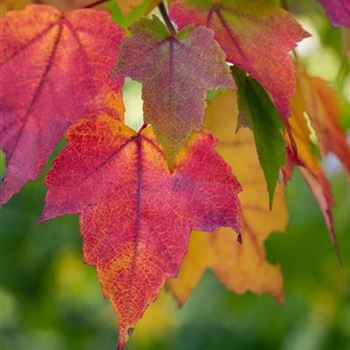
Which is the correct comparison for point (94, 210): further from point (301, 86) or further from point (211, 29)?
point (301, 86)

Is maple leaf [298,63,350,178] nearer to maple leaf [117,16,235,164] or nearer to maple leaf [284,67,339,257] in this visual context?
maple leaf [284,67,339,257]

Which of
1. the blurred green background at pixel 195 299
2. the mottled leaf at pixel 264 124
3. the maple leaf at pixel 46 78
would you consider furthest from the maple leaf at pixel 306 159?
the blurred green background at pixel 195 299

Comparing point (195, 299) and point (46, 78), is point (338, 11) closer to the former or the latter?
point (46, 78)

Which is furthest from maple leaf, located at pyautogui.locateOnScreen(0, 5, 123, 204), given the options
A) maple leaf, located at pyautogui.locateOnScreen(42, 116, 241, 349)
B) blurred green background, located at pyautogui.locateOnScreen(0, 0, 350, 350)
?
blurred green background, located at pyautogui.locateOnScreen(0, 0, 350, 350)

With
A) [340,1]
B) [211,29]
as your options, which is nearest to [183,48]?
[211,29]

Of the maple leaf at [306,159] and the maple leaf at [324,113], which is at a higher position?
the maple leaf at [306,159]

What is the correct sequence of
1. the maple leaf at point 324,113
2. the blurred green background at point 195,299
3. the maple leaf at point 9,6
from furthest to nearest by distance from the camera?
the blurred green background at point 195,299, the maple leaf at point 324,113, the maple leaf at point 9,6

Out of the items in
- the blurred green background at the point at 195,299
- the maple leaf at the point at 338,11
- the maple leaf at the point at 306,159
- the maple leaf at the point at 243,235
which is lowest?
the blurred green background at the point at 195,299

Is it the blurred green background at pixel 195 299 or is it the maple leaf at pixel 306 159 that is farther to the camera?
the blurred green background at pixel 195 299

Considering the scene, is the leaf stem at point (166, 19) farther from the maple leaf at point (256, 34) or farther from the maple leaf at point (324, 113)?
the maple leaf at point (324, 113)
